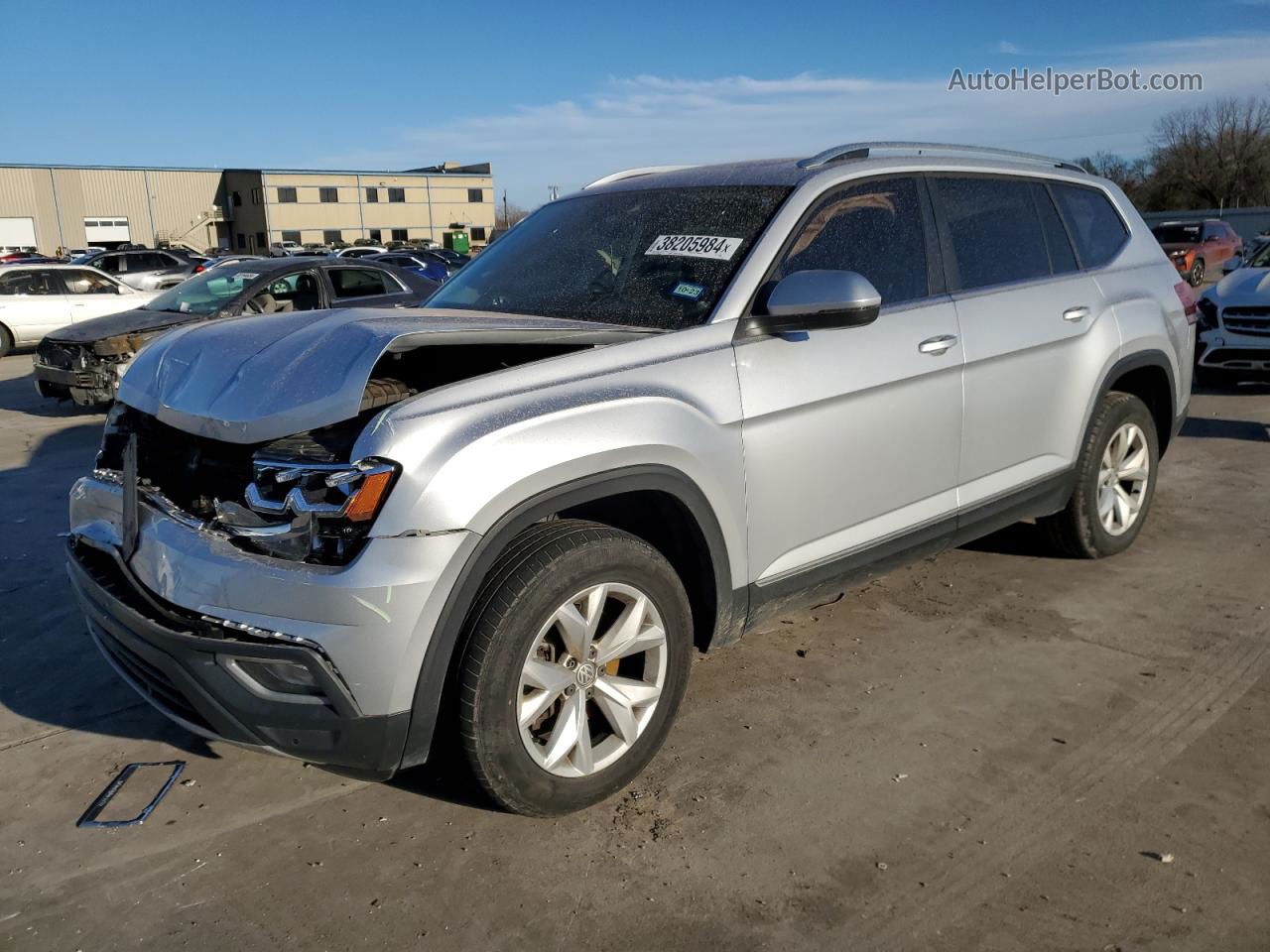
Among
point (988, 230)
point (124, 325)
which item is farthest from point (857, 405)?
point (124, 325)

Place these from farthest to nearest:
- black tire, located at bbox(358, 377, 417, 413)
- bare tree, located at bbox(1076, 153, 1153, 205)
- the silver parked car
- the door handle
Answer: bare tree, located at bbox(1076, 153, 1153, 205), the silver parked car, the door handle, black tire, located at bbox(358, 377, 417, 413)

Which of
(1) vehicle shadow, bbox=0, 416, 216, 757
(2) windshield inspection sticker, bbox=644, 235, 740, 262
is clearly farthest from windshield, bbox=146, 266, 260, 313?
(2) windshield inspection sticker, bbox=644, 235, 740, 262

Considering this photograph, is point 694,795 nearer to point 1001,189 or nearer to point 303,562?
point 303,562

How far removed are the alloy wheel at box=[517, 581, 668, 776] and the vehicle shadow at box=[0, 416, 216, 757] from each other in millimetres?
1379

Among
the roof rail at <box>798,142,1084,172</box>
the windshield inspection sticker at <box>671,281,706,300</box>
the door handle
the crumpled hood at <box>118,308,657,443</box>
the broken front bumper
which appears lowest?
the broken front bumper

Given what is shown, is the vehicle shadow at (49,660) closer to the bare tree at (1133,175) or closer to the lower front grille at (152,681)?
the lower front grille at (152,681)

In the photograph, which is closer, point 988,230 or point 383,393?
point 383,393

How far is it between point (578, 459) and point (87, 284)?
17134 mm

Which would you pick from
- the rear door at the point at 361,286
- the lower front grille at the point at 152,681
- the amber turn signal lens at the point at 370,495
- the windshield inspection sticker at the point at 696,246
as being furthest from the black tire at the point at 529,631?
the rear door at the point at 361,286

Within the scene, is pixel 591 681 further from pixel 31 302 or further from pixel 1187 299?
pixel 31 302

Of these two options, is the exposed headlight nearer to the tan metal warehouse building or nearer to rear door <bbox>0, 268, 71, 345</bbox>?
rear door <bbox>0, 268, 71, 345</bbox>

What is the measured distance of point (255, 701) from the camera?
8.63ft

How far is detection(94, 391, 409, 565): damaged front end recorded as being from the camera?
A: 2.56m

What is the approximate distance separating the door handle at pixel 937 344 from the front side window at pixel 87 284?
1660 centimetres
